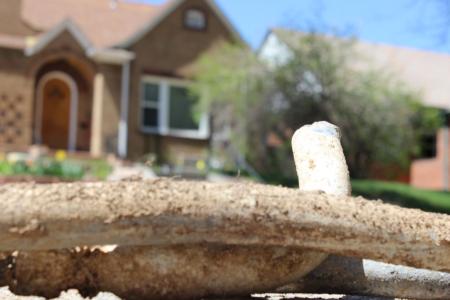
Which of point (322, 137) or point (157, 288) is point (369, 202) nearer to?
point (322, 137)

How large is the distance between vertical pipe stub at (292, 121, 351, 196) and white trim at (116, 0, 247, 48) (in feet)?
68.0

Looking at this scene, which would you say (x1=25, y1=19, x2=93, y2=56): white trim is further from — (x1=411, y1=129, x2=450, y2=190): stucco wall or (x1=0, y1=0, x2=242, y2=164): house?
(x1=411, y1=129, x2=450, y2=190): stucco wall

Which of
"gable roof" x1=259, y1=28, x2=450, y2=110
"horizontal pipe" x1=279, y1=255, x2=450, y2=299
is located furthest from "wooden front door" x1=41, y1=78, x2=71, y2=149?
"horizontal pipe" x1=279, y1=255, x2=450, y2=299

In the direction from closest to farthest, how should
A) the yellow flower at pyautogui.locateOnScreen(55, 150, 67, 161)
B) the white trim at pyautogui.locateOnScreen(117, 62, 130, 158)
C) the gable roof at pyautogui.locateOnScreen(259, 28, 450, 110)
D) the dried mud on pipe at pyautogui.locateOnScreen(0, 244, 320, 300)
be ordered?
1. the dried mud on pipe at pyautogui.locateOnScreen(0, 244, 320, 300)
2. the yellow flower at pyautogui.locateOnScreen(55, 150, 67, 161)
3. the white trim at pyautogui.locateOnScreen(117, 62, 130, 158)
4. the gable roof at pyautogui.locateOnScreen(259, 28, 450, 110)

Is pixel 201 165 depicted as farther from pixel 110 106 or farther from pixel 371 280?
pixel 371 280

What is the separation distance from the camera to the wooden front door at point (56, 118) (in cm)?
2654

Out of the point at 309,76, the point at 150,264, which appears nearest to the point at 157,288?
the point at 150,264

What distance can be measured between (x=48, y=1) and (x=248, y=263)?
2480cm

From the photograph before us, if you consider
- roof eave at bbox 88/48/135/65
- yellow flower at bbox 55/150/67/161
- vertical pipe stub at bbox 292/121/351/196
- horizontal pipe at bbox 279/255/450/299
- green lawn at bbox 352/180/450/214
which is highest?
roof eave at bbox 88/48/135/65

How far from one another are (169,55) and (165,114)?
6.44ft

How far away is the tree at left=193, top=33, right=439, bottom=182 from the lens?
20.8 metres

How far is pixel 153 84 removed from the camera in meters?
25.0

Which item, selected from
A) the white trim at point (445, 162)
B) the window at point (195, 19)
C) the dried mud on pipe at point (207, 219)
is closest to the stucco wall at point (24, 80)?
the window at point (195, 19)

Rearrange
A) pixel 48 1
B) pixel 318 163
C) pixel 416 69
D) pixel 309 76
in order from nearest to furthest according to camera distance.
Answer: pixel 318 163 < pixel 309 76 < pixel 48 1 < pixel 416 69
